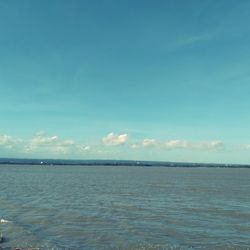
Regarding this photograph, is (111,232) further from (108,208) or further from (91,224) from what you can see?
(108,208)

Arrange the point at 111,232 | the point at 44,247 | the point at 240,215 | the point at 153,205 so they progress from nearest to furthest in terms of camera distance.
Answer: the point at 44,247
the point at 111,232
the point at 240,215
the point at 153,205

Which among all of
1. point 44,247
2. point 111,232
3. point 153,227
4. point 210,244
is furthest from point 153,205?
point 44,247

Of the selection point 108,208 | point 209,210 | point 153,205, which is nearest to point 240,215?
point 209,210

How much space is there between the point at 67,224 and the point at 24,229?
4398 mm

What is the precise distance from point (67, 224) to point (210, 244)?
14.2 m

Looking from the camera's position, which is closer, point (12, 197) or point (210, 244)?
point (210, 244)

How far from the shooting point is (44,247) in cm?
2853

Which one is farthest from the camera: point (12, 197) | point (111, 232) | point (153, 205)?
point (12, 197)

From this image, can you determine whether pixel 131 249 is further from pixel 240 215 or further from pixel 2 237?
pixel 240 215

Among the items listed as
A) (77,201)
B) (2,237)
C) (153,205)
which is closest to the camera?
(2,237)

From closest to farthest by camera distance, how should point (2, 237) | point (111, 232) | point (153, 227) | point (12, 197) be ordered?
point (2, 237) < point (111, 232) < point (153, 227) < point (12, 197)

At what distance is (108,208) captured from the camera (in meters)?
48.5

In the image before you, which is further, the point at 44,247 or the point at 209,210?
the point at 209,210

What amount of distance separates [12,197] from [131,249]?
35.6 m
